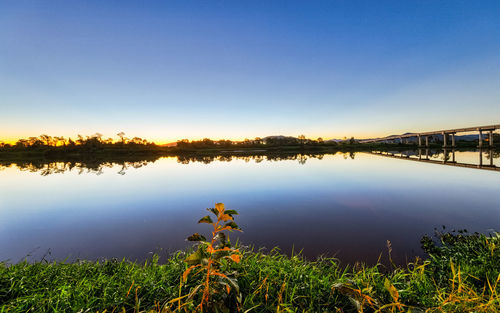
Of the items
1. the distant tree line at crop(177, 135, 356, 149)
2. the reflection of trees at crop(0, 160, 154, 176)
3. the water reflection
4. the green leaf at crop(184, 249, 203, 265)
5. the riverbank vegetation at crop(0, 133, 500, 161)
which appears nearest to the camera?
the green leaf at crop(184, 249, 203, 265)

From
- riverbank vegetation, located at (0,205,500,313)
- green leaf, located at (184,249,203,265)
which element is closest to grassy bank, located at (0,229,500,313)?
riverbank vegetation, located at (0,205,500,313)

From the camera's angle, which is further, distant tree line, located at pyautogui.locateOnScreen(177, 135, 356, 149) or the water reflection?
distant tree line, located at pyautogui.locateOnScreen(177, 135, 356, 149)

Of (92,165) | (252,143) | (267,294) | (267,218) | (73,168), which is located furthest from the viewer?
(252,143)

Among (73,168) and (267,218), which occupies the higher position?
(73,168)

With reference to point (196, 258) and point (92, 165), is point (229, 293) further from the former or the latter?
point (92, 165)

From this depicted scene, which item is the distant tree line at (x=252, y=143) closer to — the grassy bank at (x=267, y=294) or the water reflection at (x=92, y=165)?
the water reflection at (x=92, y=165)

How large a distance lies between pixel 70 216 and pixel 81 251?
524 cm

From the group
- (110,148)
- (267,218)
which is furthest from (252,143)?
(267,218)

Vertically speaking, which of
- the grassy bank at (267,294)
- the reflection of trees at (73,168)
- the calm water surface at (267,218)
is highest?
the reflection of trees at (73,168)

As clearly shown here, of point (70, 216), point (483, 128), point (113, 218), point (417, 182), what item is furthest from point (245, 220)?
point (483, 128)

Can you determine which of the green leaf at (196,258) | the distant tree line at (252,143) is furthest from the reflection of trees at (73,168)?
the distant tree line at (252,143)

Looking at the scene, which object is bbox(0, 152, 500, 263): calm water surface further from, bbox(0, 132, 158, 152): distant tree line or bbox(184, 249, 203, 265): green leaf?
bbox(0, 132, 158, 152): distant tree line

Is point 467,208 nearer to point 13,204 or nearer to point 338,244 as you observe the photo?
point 338,244

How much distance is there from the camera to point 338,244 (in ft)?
19.5
